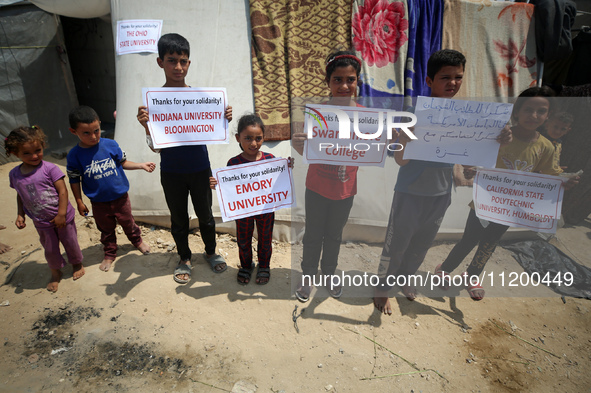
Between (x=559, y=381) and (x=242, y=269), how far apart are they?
7.86 feet

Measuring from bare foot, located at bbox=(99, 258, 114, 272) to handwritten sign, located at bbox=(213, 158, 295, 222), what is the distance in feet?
4.40

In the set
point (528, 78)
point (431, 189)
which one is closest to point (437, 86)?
point (431, 189)

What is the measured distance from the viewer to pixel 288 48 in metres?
3.06

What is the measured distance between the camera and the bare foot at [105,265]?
2.58 metres

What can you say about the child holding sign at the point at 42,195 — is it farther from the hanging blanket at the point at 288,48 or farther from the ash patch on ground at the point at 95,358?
the hanging blanket at the point at 288,48

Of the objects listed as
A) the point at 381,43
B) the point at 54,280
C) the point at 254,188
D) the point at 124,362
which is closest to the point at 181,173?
the point at 254,188

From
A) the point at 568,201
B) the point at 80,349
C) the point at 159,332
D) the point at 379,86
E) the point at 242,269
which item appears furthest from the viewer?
the point at 568,201

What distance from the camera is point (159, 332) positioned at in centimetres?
206

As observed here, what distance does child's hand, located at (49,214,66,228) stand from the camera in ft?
7.34

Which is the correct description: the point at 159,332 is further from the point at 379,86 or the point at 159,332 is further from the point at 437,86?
the point at 379,86

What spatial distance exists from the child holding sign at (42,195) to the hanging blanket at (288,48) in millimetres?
1878

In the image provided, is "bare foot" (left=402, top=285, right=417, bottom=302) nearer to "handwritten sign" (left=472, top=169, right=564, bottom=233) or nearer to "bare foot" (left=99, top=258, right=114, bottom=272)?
"handwritten sign" (left=472, top=169, right=564, bottom=233)

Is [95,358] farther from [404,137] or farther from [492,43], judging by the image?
[492,43]

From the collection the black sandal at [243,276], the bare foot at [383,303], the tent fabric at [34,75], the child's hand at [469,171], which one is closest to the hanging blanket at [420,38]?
the child's hand at [469,171]
